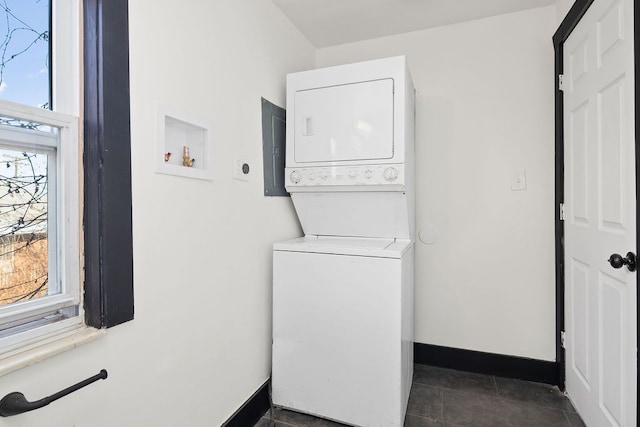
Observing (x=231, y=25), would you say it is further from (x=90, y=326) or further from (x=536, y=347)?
(x=536, y=347)

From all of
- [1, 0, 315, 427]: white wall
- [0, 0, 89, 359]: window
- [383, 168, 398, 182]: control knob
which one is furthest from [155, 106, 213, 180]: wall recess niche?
[383, 168, 398, 182]: control knob

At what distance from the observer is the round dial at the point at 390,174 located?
5.73 feet

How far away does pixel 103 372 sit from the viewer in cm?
102

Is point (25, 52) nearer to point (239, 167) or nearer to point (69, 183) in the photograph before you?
point (69, 183)

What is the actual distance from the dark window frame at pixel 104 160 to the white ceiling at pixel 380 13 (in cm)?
127

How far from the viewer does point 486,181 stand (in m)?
2.24

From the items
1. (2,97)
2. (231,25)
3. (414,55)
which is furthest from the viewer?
(414,55)

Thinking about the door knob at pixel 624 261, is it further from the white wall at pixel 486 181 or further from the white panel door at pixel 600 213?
the white wall at pixel 486 181

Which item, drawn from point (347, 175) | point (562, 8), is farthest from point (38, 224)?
point (562, 8)

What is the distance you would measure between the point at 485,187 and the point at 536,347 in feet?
3.62

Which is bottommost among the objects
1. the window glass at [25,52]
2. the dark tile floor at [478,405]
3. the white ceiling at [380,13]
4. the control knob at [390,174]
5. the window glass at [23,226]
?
the dark tile floor at [478,405]

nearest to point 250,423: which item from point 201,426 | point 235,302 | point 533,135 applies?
point 201,426

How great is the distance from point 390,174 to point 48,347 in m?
1.53

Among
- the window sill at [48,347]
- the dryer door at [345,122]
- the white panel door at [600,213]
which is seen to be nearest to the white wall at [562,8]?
the white panel door at [600,213]
